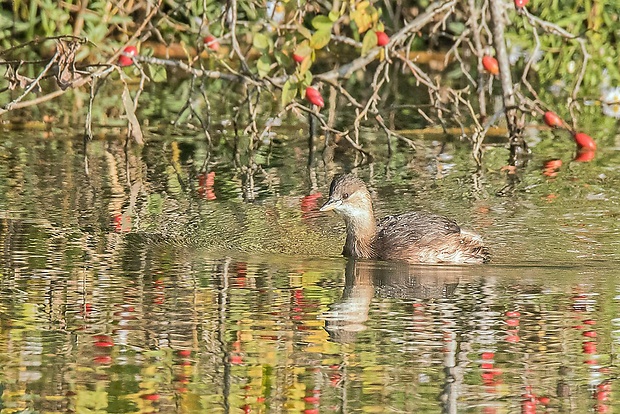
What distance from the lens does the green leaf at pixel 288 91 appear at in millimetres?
10930

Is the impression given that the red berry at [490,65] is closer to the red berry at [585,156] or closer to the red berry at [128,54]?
the red berry at [585,156]

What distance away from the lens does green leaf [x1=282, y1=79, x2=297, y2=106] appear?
35.9 feet

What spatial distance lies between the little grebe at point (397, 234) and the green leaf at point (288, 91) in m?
1.47

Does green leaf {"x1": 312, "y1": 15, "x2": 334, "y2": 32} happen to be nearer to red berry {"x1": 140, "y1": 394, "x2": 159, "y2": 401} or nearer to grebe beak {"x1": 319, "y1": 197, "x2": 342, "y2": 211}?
grebe beak {"x1": 319, "y1": 197, "x2": 342, "y2": 211}

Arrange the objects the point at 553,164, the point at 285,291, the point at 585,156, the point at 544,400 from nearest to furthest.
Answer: the point at 544,400
the point at 285,291
the point at 553,164
the point at 585,156

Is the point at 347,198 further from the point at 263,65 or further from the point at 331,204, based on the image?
the point at 263,65

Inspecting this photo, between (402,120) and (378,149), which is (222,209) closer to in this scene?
(378,149)

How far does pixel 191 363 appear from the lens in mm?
6547

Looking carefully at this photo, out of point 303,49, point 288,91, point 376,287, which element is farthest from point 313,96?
point 376,287

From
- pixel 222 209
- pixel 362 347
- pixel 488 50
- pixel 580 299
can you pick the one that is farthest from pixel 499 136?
pixel 362 347

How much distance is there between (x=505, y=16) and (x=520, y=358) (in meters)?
7.11

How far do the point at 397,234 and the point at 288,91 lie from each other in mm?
1902

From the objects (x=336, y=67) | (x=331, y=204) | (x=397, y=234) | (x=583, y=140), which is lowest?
(x=397, y=234)

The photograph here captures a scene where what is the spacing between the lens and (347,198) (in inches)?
379
